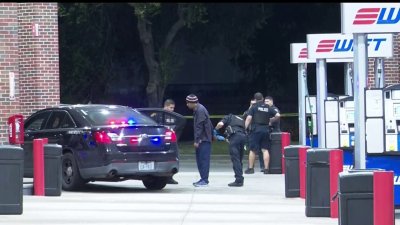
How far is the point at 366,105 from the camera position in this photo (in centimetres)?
1484

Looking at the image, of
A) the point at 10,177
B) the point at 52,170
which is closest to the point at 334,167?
the point at 10,177

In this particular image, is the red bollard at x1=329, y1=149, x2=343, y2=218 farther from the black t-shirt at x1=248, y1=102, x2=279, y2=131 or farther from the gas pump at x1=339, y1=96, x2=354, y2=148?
the black t-shirt at x1=248, y1=102, x2=279, y2=131

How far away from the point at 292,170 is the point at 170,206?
225 centimetres

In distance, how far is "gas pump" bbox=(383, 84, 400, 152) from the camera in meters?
15.0

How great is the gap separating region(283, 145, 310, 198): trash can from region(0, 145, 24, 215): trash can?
4786mm

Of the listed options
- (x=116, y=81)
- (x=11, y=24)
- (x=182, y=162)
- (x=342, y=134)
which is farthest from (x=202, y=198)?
(x=116, y=81)

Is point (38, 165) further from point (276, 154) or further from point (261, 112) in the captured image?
point (276, 154)

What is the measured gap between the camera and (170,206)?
54.9 feet

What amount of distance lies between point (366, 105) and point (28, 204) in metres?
5.56

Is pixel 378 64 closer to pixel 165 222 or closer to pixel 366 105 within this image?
pixel 366 105

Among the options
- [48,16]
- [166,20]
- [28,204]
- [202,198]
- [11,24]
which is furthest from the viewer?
[166,20]

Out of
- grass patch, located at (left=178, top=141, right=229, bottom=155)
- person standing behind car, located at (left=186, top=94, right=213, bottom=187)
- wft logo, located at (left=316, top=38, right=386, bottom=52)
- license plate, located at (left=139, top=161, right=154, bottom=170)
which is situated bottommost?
grass patch, located at (left=178, top=141, right=229, bottom=155)

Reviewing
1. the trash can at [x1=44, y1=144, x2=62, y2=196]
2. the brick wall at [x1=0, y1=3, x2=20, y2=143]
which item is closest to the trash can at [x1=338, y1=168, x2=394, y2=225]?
the trash can at [x1=44, y1=144, x2=62, y2=196]

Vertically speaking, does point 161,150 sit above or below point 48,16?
below
